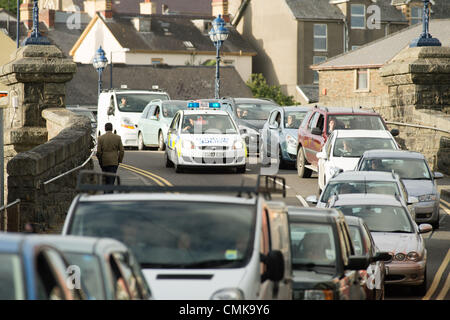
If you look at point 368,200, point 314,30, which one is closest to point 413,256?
point 368,200

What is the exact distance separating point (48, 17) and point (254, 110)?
250 ft

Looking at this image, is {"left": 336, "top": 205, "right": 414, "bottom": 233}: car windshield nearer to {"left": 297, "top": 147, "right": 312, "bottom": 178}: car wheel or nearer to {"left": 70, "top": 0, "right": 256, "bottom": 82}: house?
{"left": 297, "top": 147, "right": 312, "bottom": 178}: car wheel

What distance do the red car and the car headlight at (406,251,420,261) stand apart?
1110 centimetres

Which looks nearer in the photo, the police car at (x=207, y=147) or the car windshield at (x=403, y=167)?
the car windshield at (x=403, y=167)

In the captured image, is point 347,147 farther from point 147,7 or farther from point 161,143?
point 147,7

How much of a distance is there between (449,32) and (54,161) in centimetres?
3905

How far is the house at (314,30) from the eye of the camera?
92.4m

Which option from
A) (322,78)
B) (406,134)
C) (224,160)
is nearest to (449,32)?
(322,78)

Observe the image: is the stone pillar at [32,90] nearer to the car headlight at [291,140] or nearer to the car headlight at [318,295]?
the car headlight at [291,140]

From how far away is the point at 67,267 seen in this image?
560 centimetres

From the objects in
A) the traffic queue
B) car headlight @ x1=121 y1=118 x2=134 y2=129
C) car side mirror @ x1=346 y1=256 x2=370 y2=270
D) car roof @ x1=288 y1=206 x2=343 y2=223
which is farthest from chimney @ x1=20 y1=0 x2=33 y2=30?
car side mirror @ x1=346 y1=256 x2=370 y2=270

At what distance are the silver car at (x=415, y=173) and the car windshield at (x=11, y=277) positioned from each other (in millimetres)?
15895

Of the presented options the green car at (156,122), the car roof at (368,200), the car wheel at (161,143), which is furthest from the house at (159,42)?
the car roof at (368,200)
